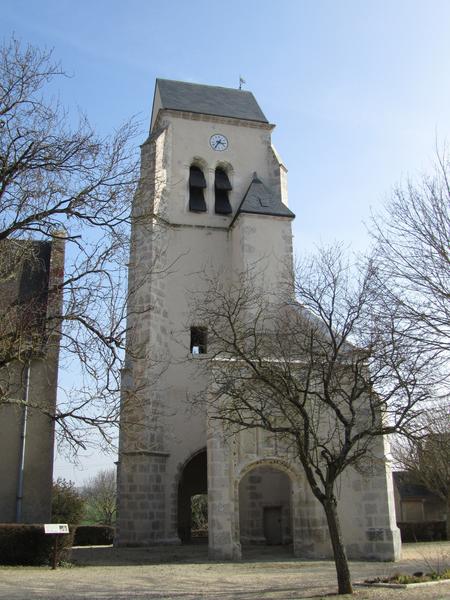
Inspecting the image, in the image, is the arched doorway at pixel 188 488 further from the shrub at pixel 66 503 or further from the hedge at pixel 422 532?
the hedge at pixel 422 532

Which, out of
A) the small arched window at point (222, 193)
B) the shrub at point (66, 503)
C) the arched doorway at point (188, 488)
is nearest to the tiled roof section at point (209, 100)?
the small arched window at point (222, 193)

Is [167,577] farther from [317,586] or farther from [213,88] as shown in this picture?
[213,88]

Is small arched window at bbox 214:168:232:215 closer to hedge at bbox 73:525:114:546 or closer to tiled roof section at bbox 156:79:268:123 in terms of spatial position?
tiled roof section at bbox 156:79:268:123

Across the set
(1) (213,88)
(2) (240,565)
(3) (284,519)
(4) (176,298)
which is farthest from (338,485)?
(1) (213,88)

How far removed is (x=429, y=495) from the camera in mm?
37375

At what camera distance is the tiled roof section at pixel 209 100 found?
25250 mm

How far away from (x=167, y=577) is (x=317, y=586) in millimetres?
2790

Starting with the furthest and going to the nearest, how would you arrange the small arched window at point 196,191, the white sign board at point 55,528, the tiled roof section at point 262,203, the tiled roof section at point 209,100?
1. the tiled roof section at point 209,100
2. the small arched window at point 196,191
3. the tiled roof section at point 262,203
4. the white sign board at point 55,528

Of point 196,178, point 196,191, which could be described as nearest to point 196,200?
point 196,191

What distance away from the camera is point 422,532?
26.6m

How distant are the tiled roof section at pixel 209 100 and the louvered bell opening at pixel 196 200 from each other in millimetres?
3296

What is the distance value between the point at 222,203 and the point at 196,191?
1.08 m

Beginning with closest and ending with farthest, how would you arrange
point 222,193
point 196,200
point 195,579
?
point 195,579 < point 196,200 < point 222,193

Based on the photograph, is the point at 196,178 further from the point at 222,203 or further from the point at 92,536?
the point at 92,536
